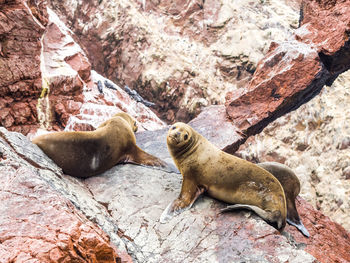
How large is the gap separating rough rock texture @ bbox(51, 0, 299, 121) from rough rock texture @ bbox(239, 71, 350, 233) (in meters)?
2.84

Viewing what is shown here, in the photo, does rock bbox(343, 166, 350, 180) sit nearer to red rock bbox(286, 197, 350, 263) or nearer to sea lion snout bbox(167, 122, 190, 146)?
red rock bbox(286, 197, 350, 263)

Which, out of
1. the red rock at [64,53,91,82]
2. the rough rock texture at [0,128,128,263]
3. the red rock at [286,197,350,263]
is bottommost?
the red rock at [286,197,350,263]

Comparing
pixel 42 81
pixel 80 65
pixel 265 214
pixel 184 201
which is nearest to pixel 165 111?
pixel 80 65

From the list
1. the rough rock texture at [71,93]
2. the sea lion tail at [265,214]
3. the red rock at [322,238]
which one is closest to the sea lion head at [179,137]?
the sea lion tail at [265,214]

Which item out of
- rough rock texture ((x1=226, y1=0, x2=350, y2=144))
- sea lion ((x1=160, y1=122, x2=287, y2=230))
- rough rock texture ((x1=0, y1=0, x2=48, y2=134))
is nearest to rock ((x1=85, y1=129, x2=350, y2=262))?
sea lion ((x1=160, y1=122, x2=287, y2=230))

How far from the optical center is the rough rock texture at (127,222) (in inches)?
80.6

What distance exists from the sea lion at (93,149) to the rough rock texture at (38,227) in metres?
1.09

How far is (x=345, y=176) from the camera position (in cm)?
879

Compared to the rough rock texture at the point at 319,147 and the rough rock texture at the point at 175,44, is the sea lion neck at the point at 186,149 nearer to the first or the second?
the rough rock texture at the point at 319,147

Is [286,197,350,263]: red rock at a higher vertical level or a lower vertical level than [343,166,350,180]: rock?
higher

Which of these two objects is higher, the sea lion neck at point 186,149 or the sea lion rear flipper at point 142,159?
the sea lion neck at point 186,149

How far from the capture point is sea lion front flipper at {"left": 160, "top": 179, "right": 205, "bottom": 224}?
11.1 ft

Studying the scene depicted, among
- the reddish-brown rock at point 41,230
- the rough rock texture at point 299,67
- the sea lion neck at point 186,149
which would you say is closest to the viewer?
the reddish-brown rock at point 41,230

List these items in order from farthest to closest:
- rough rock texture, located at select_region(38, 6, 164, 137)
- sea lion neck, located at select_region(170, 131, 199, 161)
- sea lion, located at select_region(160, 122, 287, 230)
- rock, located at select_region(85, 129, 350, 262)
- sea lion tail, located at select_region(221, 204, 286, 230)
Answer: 1. rough rock texture, located at select_region(38, 6, 164, 137)
2. sea lion neck, located at select_region(170, 131, 199, 161)
3. sea lion, located at select_region(160, 122, 287, 230)
4. sea lion tail, located at select_region(221, 204, 286, 230)
5. rock, located at select_region(85, 129, 350, 262)
